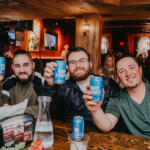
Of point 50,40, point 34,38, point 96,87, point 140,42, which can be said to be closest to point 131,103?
point 96,87

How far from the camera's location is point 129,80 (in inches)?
63.7

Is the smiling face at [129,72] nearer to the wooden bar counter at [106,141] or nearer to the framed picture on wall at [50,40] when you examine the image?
the wooden bar counter at [106,141]

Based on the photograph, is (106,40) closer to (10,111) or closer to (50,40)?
(50,40)

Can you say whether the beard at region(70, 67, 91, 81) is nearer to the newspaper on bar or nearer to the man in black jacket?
the man in black jacket

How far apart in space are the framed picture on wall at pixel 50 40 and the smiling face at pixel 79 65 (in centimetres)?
669

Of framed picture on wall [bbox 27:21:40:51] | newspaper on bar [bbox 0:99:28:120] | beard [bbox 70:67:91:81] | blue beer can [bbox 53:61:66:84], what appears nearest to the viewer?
newspaper on bar [bbox 0:99:28:120]

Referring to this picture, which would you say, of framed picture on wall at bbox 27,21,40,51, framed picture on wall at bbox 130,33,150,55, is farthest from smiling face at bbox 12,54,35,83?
framed picture on wall at bbox 130,33,150,55

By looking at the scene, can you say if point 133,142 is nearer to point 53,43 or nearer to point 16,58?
point 16,58

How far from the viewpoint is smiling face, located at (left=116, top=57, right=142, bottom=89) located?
1.61 meters

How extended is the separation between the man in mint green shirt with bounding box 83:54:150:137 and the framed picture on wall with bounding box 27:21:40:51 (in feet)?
20.5

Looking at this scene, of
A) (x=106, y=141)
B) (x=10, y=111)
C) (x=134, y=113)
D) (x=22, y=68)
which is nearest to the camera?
(x=10, y=111)

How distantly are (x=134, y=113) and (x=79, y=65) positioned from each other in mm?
736

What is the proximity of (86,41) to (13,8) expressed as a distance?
2319mm

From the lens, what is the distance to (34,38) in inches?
304
